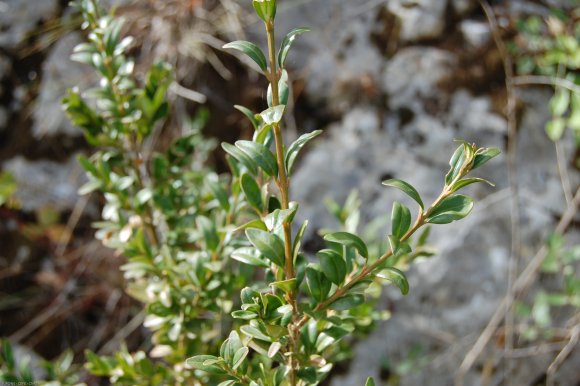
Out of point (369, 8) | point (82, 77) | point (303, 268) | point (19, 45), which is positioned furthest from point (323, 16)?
point (303, 268)

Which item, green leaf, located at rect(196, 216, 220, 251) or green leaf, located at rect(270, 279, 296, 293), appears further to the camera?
green leaf, located at rect(196, 216, 220, 251)

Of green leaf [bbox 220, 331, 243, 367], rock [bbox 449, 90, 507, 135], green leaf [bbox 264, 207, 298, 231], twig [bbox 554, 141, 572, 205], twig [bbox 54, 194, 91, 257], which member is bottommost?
twig [bbox 54, 194, 91, 257]

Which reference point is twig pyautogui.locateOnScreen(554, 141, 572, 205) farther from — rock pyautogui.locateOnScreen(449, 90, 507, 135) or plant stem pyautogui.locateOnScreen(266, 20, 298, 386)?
plant stem pyautogui.locateOnScreen(266, 20, 298, 386)

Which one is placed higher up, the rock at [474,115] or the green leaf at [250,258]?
the green leaf at [250,258]

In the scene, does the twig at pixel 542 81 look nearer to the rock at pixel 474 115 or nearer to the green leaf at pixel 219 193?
the rock at pixel 474 115

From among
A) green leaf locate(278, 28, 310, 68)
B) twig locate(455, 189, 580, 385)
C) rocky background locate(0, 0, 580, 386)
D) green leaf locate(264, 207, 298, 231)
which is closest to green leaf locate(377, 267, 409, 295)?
green leaf locate(264, 207, 298, 231)

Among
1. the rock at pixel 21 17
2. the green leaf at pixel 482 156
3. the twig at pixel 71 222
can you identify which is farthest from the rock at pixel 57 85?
the green leaf at pixel 482 156
